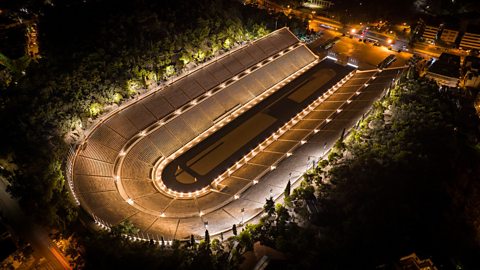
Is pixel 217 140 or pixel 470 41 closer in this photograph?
pixel 217 140

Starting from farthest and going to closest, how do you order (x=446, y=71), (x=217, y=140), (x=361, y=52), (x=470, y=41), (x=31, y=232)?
(x=470, y=41)
(x=361, y=52)
(x=446, y=71)
(x=217, y=140)
(x=31, y=232)

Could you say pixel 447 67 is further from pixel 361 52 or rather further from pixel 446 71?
pixel 361 52

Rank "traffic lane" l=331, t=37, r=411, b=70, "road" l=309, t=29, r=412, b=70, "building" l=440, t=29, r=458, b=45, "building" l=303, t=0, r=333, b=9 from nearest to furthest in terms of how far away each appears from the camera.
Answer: "traffic lane" l=331, t=37, r=411, b=70 → "road" l=309, t=29, r=412, b=70 → "building" l=440, t=29, r=458, b=45 → "building" l=303, t=0, r=333, b=9

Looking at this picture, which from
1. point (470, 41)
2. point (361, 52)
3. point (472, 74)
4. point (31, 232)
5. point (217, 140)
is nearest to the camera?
point (31, 232)

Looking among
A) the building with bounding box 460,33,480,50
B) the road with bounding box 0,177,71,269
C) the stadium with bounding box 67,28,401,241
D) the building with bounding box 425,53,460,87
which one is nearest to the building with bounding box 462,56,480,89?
the building with bounding box 425,53,460,87

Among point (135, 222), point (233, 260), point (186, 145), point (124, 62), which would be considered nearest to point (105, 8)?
point (124, 62)

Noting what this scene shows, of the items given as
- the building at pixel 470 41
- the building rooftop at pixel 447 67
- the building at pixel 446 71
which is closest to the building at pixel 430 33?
the building at pixel 470 41

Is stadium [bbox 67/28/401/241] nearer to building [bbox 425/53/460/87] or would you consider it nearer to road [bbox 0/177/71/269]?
road [bbox 0/177/71/269]

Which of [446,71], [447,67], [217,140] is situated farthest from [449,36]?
[217,140]
